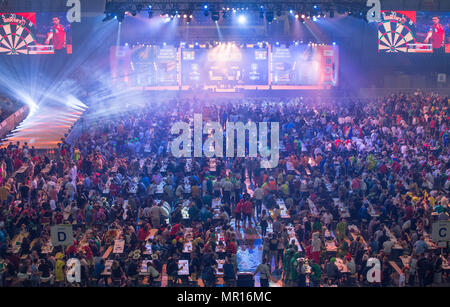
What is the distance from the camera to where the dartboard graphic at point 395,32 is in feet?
127

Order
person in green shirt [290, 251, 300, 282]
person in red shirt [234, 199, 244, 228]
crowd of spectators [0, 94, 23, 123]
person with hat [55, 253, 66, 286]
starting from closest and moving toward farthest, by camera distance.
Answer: person with hat [55, 253, 66, 286] < person in green shirt [290, 251, 300, 282] < person in red shirt [234, 199, 244, 228] < crowd of spectators [0, 94, 23, 123]

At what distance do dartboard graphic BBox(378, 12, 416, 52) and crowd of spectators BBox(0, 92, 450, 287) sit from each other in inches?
421

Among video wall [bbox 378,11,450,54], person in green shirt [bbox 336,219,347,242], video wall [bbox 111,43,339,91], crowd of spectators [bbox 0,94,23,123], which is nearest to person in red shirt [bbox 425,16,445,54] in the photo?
video wall [bbox 378,11,450,54]

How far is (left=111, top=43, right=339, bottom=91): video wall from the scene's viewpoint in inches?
1558

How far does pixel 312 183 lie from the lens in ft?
66.4

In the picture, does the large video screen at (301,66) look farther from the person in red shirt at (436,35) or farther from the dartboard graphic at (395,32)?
the person in red shirt at (436,35)

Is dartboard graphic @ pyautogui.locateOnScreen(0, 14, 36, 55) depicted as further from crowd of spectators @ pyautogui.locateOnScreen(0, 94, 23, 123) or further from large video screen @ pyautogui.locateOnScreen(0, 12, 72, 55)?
A: crowd of spectators @ pyautogui.locateOnScreen(0, 94, 23, 123)

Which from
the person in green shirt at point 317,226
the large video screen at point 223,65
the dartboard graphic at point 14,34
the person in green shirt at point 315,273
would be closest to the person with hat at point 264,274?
the person in green shirt at point 315,273

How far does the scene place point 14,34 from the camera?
37.6m

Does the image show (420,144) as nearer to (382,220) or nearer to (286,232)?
(382,220)

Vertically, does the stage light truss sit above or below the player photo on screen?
below

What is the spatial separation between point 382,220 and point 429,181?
450 centimetres
